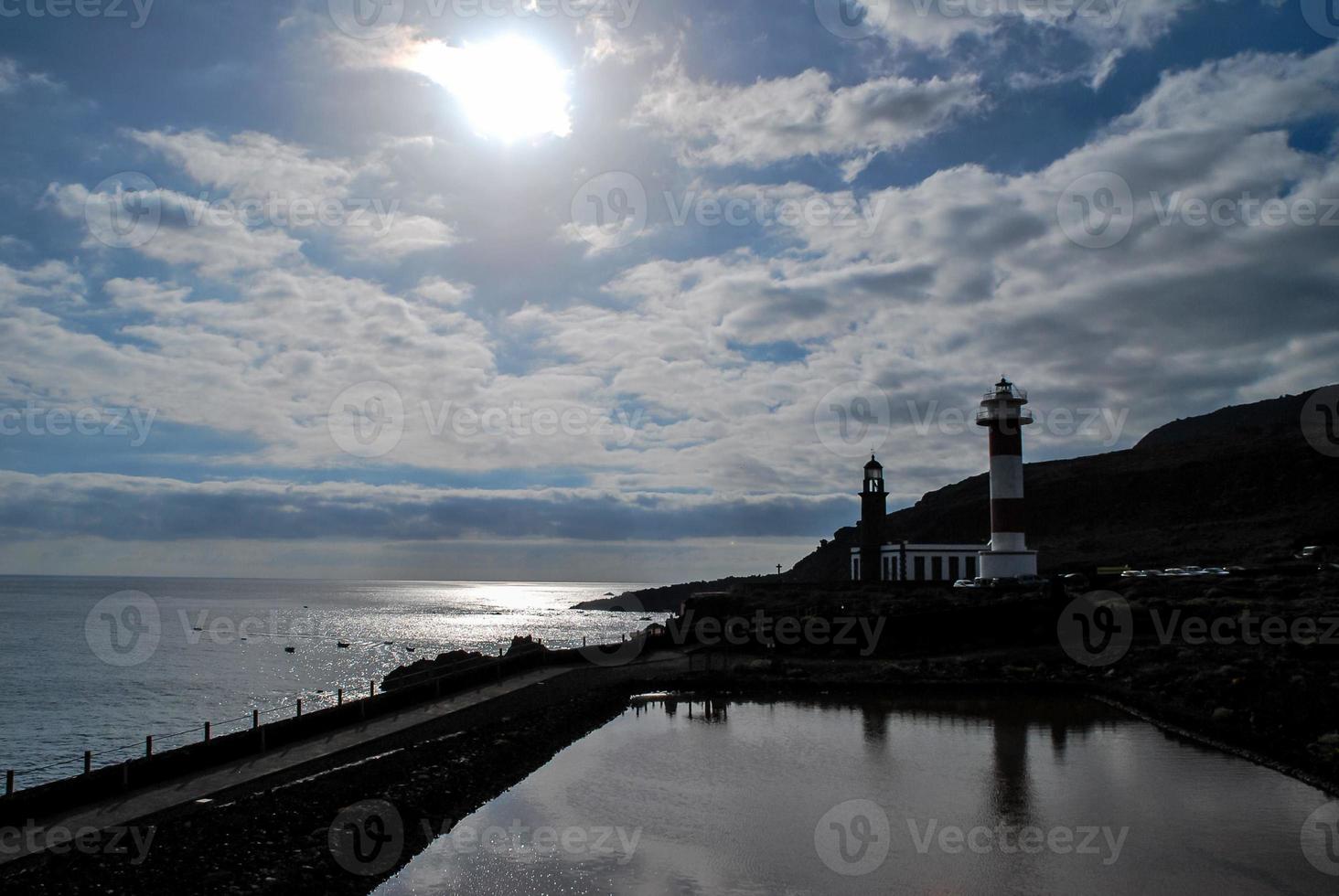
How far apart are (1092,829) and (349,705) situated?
17634 mm

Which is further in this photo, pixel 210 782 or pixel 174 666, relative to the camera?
pixel 174 666

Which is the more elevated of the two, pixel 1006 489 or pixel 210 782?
pixel 1006 489

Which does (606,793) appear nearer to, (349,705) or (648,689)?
(349,705)

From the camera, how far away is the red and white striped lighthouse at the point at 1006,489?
5353 centimetres

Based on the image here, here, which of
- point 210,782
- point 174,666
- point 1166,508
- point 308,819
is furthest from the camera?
point 1166,508

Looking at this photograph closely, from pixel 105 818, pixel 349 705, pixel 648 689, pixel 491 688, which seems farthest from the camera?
pixel 648 689

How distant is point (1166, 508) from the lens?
98.6 meters

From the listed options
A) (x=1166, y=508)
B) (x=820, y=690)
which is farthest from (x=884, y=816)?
(x=1166, y=508)

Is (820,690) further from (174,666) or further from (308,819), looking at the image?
(174,666)

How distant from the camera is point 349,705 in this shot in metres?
25.6

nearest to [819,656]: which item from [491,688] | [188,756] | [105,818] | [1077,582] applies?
[1077,582]

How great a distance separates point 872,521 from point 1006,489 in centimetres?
1187

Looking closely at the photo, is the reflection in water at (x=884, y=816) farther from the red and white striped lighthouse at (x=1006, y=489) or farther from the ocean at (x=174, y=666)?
the red and white striped lighthouse at (x=1006, y=489)

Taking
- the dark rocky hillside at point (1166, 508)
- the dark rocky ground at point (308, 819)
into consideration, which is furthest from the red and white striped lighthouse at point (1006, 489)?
the dark rocky ground at point (308, 819)
